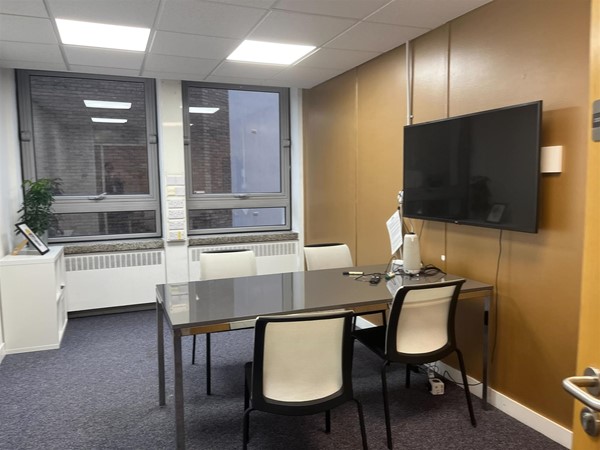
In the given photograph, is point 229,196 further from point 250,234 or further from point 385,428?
point 385,428

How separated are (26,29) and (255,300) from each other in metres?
2.54

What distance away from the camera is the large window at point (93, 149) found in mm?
4633

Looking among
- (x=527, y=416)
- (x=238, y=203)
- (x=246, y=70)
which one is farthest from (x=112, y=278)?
(x=527, y=416)

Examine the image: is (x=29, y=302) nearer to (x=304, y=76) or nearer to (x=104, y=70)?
(x=104, y=70)

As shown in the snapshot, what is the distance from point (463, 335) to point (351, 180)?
1.87 m

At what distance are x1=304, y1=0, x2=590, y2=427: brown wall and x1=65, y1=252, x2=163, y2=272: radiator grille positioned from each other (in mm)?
2569

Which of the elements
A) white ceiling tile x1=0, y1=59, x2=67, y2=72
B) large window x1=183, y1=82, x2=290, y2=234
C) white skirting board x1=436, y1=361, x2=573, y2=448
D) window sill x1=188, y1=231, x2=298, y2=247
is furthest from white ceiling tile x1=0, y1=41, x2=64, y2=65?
white skirting board x1=436, y1=361, x2=573, y2=448

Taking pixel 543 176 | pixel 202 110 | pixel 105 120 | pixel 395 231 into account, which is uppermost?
pixel 202 110

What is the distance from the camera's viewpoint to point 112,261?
15.5 feet

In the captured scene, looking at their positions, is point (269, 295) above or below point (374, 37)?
below

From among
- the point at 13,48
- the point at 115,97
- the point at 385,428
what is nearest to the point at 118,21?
the point at 13,48

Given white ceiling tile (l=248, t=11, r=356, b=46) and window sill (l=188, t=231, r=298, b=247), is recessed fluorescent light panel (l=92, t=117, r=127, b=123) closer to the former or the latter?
window sill (l=188, t=231, r=298, b=247)

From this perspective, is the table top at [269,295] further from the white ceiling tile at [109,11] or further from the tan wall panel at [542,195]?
the white ceiling tile at [109,11]

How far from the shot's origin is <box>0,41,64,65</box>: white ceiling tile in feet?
11.2
